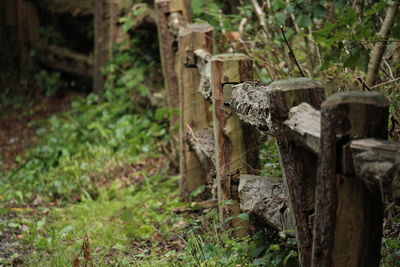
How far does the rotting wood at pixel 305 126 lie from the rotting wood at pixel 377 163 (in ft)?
0.67

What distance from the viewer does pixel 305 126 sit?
2539 mm

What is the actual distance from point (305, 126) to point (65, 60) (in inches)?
322

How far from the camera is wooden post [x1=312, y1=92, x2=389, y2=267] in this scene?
230 centimetres

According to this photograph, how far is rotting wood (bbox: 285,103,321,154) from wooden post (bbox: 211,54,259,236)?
1364 mm

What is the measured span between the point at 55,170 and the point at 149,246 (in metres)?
2.46

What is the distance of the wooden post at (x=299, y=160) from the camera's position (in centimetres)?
267

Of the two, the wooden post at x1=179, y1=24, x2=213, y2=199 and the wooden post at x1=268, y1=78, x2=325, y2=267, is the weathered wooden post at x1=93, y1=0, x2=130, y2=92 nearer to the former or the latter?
the wooden post at x1=179, y1=24, x2=213, y2=199

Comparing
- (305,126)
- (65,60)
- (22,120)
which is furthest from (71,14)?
(305,126)

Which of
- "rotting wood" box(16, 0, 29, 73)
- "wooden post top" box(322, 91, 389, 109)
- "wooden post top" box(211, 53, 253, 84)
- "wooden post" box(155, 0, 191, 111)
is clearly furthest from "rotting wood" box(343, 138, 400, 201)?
"rotting wood" box(16, 0, 29, 73)

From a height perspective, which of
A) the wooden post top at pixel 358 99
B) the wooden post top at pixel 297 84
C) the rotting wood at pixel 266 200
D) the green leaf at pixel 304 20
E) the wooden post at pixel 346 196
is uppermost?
the green leaf at pixel 304 20

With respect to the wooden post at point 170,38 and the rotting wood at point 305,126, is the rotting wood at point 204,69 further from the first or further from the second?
the rotting wood at point 305,126

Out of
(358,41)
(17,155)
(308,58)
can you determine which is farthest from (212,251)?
(17,155)

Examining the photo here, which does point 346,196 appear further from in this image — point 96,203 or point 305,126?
point 96,203

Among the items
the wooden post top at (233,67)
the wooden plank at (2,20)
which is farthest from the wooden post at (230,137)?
the wooden plank at (2,20)
